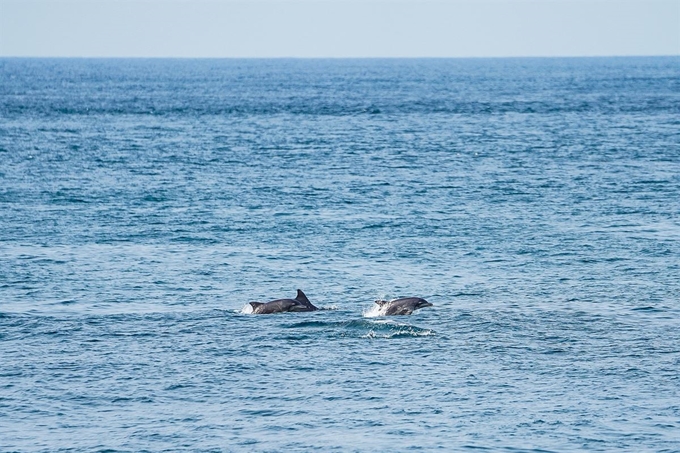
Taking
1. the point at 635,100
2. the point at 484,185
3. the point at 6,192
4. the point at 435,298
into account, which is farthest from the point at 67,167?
the point at 635,100

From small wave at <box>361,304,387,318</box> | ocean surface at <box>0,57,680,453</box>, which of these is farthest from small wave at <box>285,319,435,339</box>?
small wave at <box>361,304,387,318</box>

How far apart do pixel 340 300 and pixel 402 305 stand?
3.34 m

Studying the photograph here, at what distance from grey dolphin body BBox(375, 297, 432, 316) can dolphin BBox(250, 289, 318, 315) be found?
8.54 ft

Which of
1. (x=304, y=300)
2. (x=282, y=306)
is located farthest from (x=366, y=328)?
(x=282, y=306)

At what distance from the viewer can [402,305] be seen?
40312 millimetres

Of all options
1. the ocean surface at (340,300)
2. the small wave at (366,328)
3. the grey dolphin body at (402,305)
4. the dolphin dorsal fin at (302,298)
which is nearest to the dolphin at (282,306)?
the dolphin dorsal fin at (302,298)

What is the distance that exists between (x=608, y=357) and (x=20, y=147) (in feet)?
241

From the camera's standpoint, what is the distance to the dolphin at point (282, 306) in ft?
133

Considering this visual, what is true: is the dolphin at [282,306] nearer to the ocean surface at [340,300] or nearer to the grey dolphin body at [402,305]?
the ocean surface at [340,300]

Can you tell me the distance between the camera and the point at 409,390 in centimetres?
3192

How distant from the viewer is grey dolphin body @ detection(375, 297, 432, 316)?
39.9 metres

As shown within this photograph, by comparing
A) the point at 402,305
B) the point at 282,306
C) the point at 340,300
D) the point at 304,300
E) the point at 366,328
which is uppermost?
the point at 304,300

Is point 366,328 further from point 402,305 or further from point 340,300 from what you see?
point 340,300

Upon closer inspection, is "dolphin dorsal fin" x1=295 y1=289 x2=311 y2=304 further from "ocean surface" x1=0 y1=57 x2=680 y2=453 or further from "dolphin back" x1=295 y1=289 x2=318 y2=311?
"ocean surface" x1=0 y1=57 x2=680 y2=453
